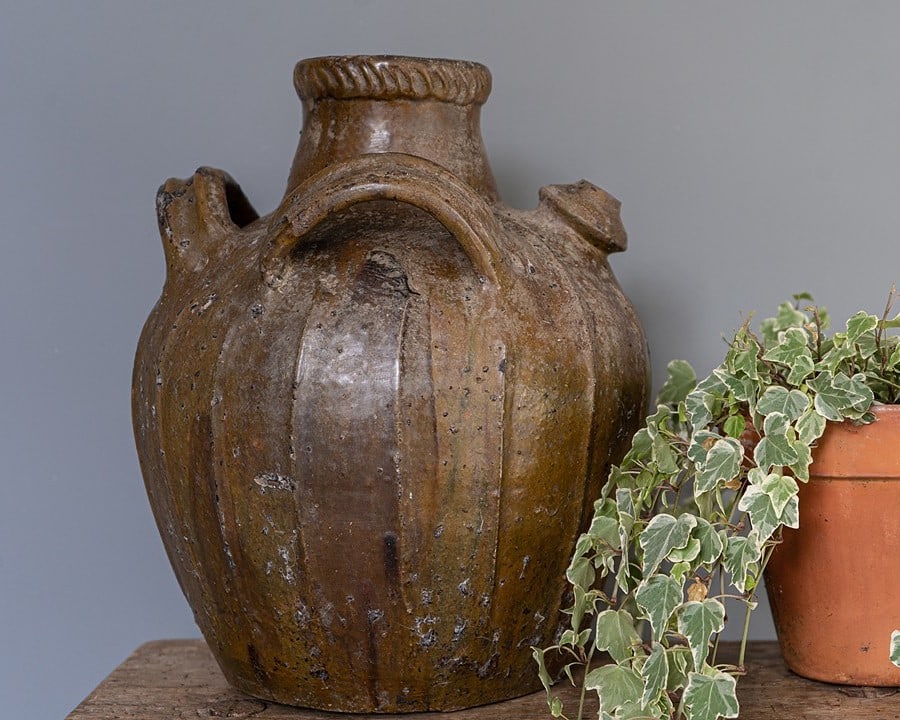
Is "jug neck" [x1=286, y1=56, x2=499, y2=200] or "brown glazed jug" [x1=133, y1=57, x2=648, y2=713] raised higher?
"jug neck" [x1=286, y1=56, x2=499, y2=200]

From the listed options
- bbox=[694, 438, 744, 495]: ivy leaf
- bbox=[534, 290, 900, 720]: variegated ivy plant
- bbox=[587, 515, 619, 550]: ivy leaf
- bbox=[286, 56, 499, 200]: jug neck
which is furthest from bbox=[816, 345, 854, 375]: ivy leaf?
bbox=[286, 56, 499, 200]: jug neck

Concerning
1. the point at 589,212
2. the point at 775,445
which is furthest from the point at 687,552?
the point at 589,212

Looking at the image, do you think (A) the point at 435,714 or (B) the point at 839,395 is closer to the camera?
(B) the point at 839,395

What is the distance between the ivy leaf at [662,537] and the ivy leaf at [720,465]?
0.04m

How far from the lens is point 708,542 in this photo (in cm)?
103

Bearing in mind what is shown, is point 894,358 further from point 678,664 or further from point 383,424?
point 383,424

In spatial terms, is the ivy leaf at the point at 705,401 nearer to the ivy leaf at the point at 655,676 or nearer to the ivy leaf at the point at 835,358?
the ivy leaf at the point at 835,358

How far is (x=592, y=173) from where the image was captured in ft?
5.07

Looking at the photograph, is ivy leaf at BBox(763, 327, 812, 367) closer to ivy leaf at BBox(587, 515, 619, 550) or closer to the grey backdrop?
ivy leaf at BBox(587, 515, 619, 550)

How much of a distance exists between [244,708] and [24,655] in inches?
22.1

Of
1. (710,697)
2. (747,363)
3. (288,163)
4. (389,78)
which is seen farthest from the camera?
(288,163)

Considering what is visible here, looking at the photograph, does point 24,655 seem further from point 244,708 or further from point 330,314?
point 330,314

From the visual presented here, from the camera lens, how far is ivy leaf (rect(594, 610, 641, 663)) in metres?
1.05

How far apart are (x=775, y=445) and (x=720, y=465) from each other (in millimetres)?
52
